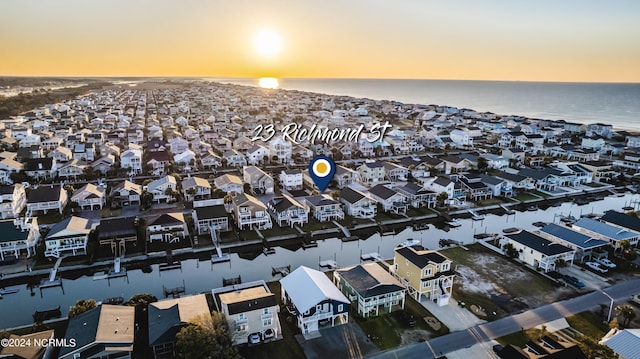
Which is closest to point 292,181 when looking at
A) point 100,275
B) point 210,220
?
point 210,220

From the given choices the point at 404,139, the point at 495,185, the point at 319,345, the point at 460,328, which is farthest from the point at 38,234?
the point at 404,139

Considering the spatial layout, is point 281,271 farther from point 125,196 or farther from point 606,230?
point 606,230

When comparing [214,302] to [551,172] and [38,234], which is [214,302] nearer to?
[38,234]

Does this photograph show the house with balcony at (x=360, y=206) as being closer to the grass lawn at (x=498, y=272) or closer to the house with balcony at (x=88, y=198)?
the grass lawn at (x=498, y=272)

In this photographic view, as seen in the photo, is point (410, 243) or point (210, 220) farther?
point (210, 220)

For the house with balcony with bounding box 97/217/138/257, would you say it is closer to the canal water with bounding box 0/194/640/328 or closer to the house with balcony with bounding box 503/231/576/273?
the canal water with bounding box 0/194/640/328

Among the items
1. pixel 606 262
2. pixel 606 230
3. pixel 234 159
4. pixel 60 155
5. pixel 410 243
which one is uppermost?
pixel 60 155
